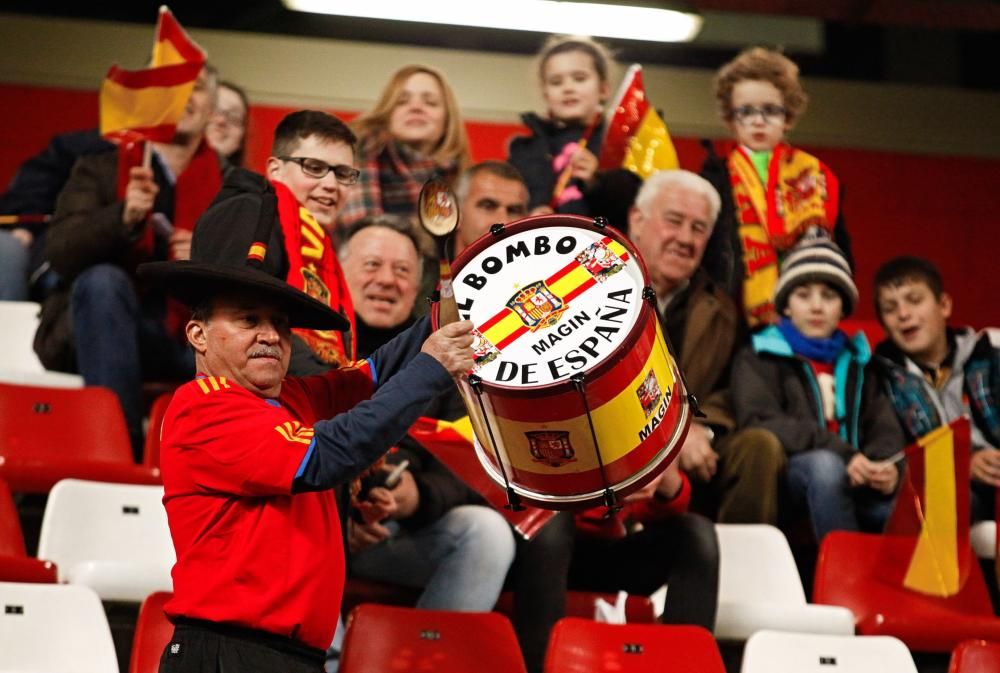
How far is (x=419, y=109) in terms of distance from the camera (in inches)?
211

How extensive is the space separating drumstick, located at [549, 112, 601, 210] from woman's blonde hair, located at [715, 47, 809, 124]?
20.5 inches

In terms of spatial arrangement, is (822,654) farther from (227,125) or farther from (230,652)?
(227,125)

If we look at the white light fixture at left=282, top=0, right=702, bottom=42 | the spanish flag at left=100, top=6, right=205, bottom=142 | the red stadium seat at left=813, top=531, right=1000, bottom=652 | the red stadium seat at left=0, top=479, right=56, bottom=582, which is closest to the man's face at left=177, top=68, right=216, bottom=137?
the spanish flag at left=100, top=6, right=205, bottom=142

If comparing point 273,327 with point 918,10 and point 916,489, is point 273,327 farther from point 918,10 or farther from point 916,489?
Answer: point 918,10

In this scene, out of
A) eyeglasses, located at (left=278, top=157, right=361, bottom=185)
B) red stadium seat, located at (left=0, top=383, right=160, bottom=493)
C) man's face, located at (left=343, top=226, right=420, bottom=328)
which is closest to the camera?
eyeglasses, located at (left=278, top=157, right=361, bottom=185)

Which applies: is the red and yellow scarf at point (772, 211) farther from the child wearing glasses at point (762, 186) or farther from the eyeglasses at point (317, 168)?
the eyeglasses at point (317, 168)

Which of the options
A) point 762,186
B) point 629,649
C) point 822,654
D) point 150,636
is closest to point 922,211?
point 762,186

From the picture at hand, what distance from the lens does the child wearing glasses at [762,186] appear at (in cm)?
527

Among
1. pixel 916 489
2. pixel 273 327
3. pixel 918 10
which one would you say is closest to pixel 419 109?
pixel 916 489

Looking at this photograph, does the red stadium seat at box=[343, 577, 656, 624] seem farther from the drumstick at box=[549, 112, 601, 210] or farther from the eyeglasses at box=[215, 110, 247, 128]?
the eyeglasses at box=[215, 110, 247, 128]

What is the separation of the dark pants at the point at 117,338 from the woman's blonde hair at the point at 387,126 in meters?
1.08

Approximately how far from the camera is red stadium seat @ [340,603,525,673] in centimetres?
347

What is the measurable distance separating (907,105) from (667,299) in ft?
12.8

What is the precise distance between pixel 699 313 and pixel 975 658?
1.64 metres
